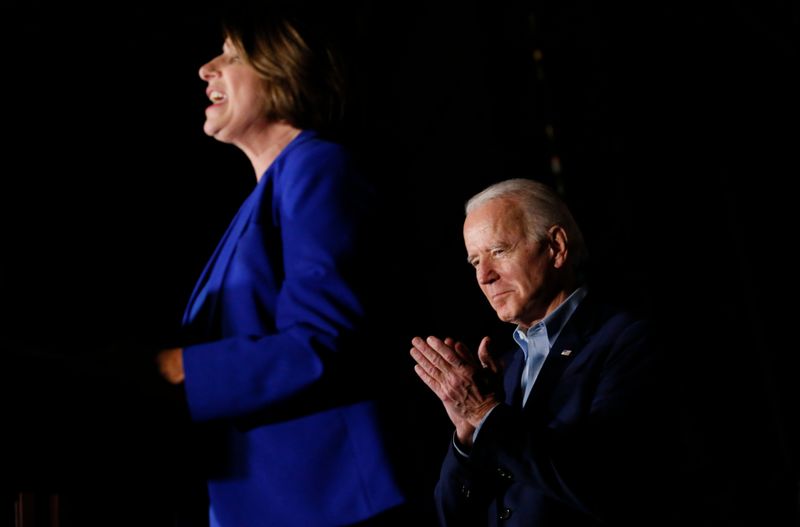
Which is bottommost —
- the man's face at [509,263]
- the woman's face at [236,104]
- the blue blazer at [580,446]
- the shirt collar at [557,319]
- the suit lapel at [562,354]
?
the blue blazer at [580,446]

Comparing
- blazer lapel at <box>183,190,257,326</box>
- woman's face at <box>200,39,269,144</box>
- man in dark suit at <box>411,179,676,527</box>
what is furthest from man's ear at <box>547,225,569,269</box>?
woman's face at <box>200,39,269,144</box>

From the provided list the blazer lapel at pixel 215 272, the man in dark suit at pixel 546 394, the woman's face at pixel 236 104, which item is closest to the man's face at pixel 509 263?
the man in dark suit at pixel 546 394

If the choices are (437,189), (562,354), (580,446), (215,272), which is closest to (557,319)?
(562,354)

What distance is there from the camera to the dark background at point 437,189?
5.44 feet

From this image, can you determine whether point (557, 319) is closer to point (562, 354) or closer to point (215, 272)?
point (562, 354)

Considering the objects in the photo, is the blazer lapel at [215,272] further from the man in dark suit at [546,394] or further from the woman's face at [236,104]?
the man in dark suit at [546,394]

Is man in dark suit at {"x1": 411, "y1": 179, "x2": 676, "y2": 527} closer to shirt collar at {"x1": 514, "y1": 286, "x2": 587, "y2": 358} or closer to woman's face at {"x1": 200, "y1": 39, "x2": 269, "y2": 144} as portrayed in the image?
shirt collar at {"x1": 514, "y1": 286, "x2": 587, "y2": 358}

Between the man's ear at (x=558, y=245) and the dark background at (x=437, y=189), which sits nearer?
the man's ear at (x=558, y=245)

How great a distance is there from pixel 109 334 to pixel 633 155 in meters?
2.04

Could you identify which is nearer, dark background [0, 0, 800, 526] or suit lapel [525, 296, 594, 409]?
suit lapel [525, 296, 594, 409]

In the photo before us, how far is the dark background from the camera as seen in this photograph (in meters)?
1.66

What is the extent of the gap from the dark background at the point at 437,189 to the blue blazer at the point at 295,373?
10 centimetres

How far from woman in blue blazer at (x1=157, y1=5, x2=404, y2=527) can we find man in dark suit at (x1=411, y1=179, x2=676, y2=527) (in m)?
0.21

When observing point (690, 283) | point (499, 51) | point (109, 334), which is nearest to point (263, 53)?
point (109, 334)
